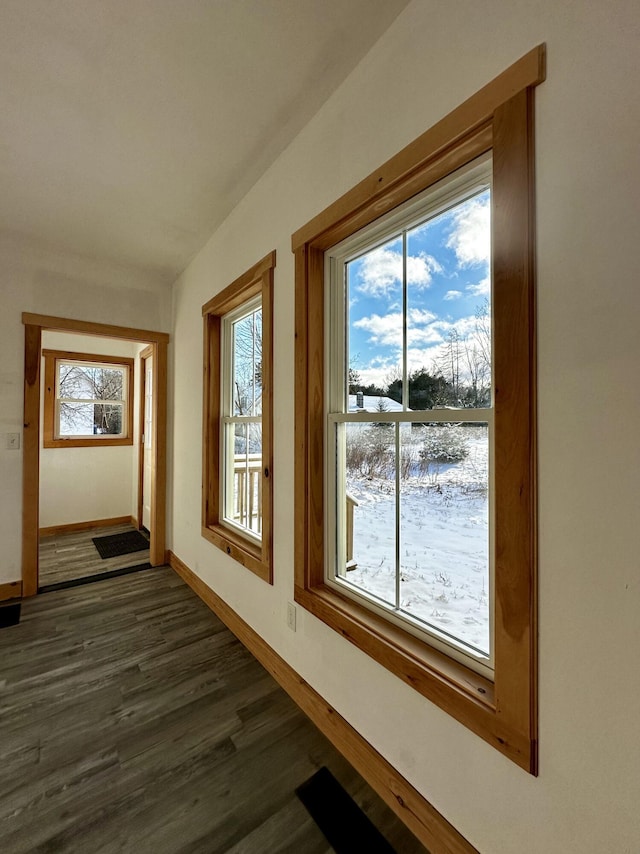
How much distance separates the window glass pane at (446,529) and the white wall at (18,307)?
3002 millimetres

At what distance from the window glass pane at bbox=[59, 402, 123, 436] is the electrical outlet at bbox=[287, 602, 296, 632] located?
3986 millimetres

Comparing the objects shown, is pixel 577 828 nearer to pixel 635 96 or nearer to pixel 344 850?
pixel 344 850

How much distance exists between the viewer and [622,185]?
0.78 meters

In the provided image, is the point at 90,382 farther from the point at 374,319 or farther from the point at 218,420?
the point at 374,319

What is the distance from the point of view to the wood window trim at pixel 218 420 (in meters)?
1.95

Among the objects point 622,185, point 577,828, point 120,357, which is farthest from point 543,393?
point 120,357

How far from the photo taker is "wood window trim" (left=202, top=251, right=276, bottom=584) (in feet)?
6.40

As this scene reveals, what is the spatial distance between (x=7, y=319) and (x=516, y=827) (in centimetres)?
386

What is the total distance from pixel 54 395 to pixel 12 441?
5.93ft

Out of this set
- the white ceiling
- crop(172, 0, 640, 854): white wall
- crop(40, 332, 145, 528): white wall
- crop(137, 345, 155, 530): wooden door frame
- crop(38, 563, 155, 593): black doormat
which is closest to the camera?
crop(172, 0, 640, 854): white wall

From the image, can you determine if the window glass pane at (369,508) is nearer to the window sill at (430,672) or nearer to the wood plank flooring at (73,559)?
the window sill at (430,672)

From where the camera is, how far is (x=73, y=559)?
353 cm

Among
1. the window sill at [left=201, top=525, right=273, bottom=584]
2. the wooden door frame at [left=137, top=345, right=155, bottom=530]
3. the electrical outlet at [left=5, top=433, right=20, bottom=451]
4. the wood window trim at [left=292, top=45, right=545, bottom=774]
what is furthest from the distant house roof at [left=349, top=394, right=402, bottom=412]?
the wooden door frame at [left=137, top=345, right=155, bottom=530]

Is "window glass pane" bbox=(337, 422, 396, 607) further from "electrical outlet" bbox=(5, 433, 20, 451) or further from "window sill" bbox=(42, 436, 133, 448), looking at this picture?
"window sill" bbox=(42, 436, 133, 448)
